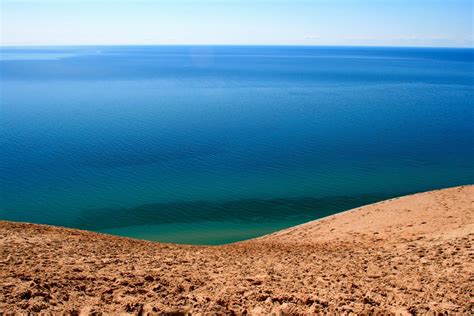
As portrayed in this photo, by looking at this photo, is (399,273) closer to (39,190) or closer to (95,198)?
(95,198)

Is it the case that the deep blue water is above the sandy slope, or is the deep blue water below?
above

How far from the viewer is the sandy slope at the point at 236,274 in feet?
26.9

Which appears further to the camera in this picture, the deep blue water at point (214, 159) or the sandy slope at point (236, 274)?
the deep blue water at point (214, 159)

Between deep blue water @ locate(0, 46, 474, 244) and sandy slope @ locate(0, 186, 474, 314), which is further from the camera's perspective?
deep blue water @ locate(0, 46, 474, 244)

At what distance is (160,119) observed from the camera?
48.3 m

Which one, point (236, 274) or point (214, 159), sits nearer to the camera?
point (236, 274)

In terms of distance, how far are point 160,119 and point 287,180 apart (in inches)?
940

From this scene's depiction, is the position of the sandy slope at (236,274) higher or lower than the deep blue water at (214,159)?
lower

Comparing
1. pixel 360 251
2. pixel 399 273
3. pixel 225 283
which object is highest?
pixel 360 251

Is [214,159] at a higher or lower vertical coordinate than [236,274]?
higher

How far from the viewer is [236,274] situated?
9.85 meters

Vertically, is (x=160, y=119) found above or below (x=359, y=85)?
below

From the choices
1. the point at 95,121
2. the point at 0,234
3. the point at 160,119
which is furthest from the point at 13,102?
the point at 0,234

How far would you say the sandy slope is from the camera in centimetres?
820
